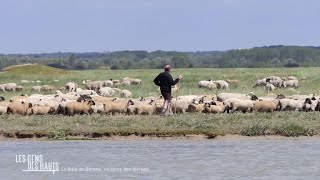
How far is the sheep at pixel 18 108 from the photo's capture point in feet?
96.8

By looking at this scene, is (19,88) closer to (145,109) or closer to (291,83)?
(291,83)

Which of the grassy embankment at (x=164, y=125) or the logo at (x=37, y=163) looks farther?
the grassy embankment at (x=164, y=125)

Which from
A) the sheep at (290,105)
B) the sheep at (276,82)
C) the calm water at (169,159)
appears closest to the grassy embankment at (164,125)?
the calm water at (169,159)

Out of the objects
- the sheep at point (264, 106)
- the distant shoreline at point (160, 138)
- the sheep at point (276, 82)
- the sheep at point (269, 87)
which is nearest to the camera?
the distant shoreline at point (160, 138)

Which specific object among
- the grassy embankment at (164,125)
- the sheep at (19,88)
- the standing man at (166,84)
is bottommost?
the sheep at (19,88)

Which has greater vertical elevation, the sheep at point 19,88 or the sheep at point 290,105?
the sheep at point 290,105

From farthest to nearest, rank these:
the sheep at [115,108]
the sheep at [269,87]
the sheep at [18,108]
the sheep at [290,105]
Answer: the sheep at [269,87] < the sheep at [290,105] < the sheep at [115,108] < the sheep at [18,108]

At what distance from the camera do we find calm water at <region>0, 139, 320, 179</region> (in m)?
17.7

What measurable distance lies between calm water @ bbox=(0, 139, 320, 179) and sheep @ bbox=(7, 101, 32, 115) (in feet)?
19.6

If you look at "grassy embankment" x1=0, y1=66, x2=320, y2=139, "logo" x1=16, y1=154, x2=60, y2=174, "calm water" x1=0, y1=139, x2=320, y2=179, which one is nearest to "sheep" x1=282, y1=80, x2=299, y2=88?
"grassy embankment" x1=0, y1=66, x2=320, y2=139

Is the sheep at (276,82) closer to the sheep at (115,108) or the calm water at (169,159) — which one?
the sheep at (115,108)

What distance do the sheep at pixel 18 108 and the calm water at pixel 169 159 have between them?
5965mm

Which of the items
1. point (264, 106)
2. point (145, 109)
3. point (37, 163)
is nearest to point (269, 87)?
point (264, 106)

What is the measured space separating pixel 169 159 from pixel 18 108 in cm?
1096
